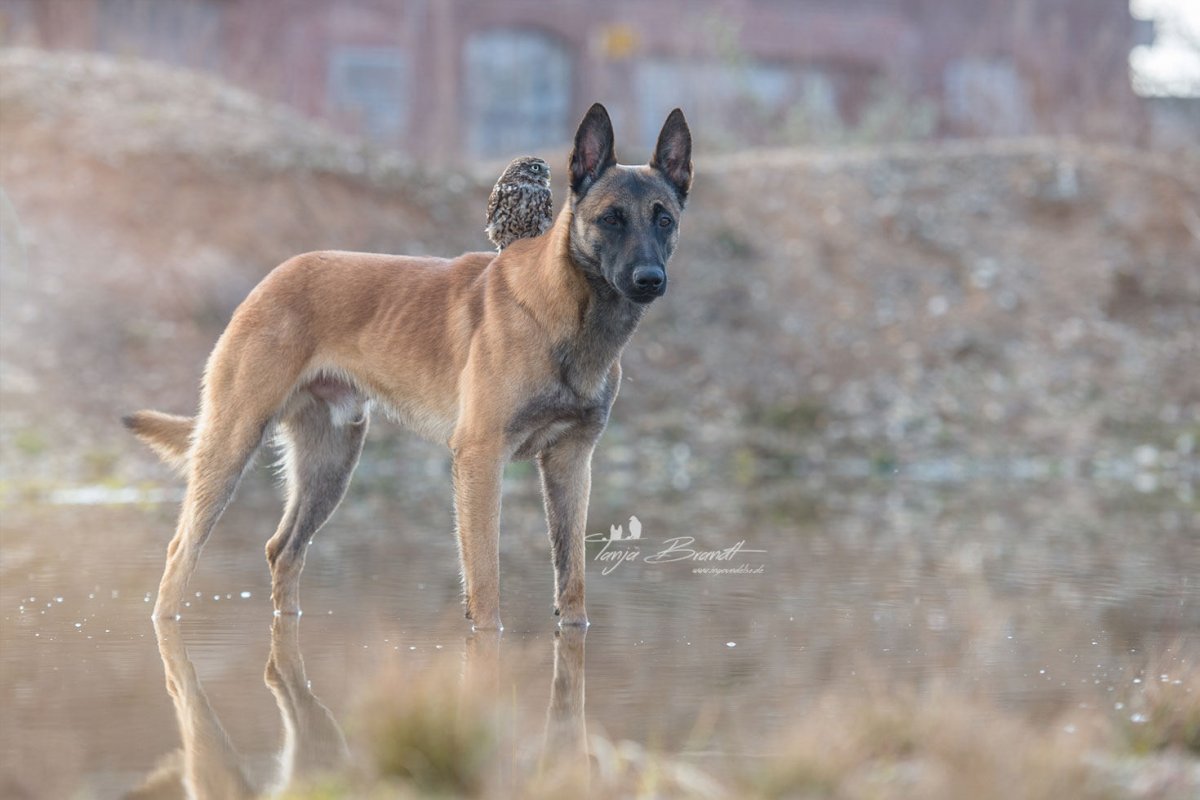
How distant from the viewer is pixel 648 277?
540 cm

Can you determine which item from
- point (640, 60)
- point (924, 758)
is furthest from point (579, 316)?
point (640, 60)

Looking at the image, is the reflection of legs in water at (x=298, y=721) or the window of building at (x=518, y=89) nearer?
the reflection of legs in water at (x=298, y=721)

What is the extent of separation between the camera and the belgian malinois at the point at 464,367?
568 centimetres

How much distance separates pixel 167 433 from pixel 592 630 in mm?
2062

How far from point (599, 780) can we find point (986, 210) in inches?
637

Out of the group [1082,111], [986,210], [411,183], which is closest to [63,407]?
[411,183]

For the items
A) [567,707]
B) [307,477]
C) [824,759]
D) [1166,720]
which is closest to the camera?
[824,759]

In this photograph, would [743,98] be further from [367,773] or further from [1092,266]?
[367,773]

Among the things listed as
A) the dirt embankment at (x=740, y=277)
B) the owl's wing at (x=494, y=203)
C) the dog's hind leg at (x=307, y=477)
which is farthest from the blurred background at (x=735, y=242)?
the owl's wing at (x=494, y=203)

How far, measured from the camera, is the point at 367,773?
140 inches

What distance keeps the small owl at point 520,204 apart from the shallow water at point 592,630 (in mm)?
1551

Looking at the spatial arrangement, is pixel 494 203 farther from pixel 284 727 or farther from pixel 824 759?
pixel 824 759

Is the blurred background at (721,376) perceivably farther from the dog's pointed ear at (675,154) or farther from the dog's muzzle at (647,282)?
the dog's pointed ear at (675,154)

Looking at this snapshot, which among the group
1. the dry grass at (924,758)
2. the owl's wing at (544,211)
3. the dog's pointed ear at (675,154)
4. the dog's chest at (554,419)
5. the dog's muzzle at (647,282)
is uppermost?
the dog's pointed ear at (675,154)
